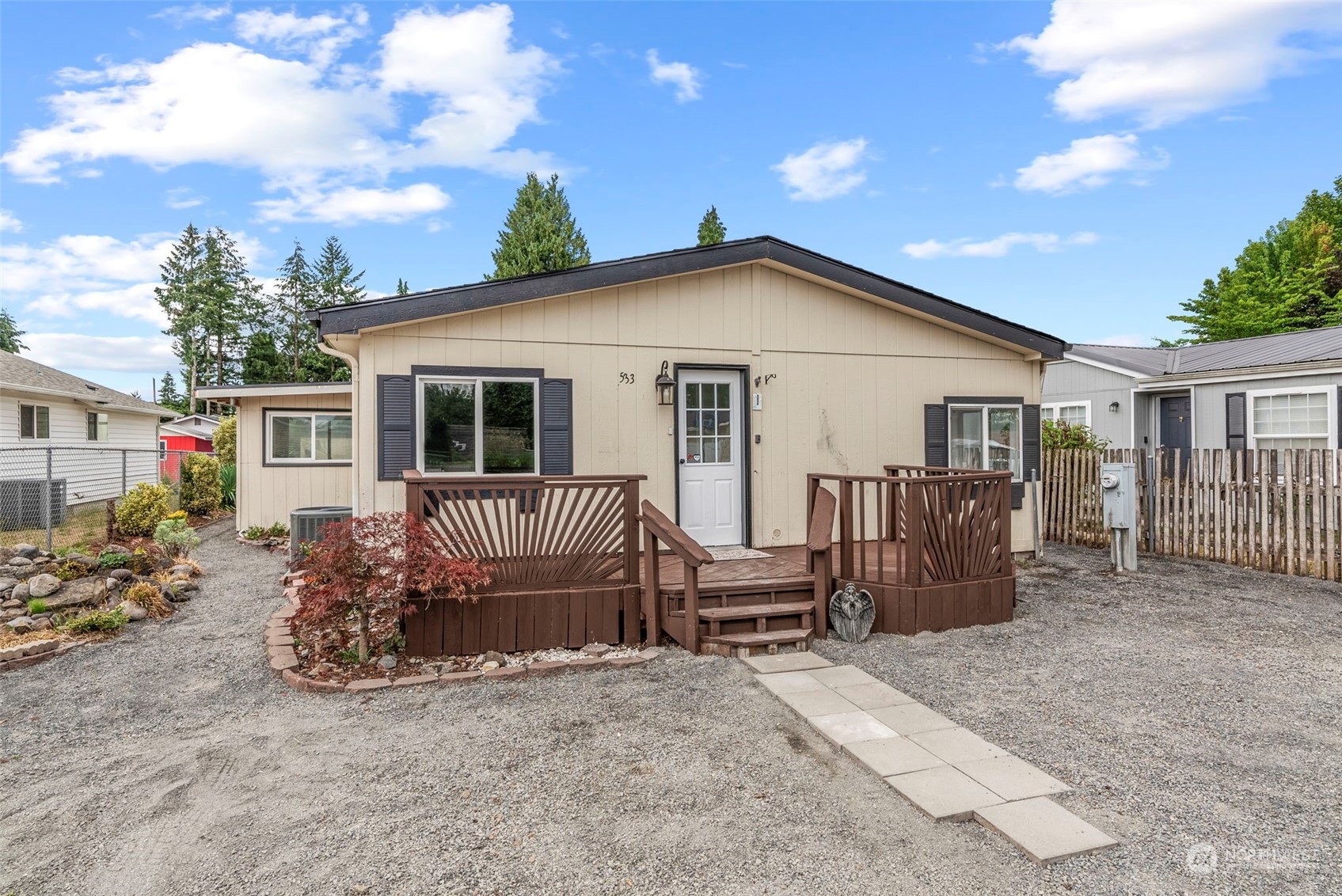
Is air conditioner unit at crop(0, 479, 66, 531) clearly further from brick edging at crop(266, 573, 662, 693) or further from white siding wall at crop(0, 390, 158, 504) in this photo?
brick edging at crop(266, 573, 662, 693)

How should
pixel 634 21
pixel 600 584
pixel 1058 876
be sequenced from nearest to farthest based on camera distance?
pixel 1058 876 < pixel 600 584 < pixel 634 21

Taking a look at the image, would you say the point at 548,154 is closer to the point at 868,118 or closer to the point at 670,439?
the point at 868,118

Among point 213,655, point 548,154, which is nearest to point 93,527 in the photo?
point 213,655

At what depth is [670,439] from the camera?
655cm

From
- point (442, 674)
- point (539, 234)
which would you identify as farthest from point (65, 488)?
point (539, 234)

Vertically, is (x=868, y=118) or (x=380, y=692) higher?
(x=868, y=118)

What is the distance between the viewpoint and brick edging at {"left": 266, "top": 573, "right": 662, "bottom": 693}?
4.01m

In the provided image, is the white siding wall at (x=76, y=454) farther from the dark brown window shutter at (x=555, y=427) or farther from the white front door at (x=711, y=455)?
the white front door at (x=711, y=455)

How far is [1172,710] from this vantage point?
3.62 meters

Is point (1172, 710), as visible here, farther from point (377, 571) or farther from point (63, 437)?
point (63, 437)

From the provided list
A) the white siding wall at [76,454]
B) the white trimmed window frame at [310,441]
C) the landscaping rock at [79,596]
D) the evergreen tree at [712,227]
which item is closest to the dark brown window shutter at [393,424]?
the landscaping rock at [79,596]

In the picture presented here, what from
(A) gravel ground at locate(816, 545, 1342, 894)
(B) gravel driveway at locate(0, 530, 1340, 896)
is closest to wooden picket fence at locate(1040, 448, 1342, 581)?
(A) gravel ground at locate(816, 545, 1342, 894)

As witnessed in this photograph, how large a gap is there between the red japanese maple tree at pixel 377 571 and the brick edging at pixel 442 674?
0.33 metres

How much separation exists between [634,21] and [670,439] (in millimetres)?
7200
